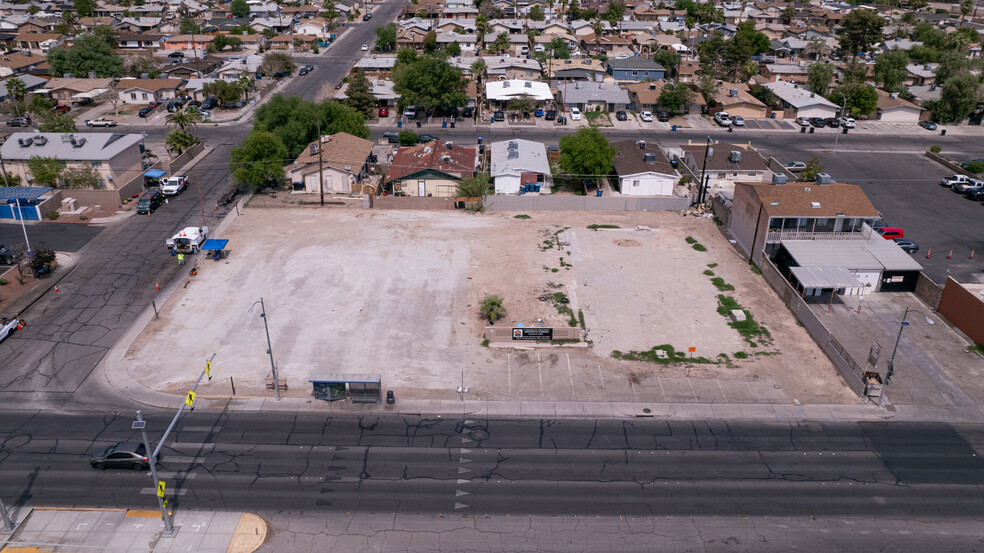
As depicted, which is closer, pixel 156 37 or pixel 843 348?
pixel 843 348

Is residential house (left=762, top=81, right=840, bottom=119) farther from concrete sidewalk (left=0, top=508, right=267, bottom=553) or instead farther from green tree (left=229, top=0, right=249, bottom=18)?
green tree (left=229, top=0, right=249, bottom=18)

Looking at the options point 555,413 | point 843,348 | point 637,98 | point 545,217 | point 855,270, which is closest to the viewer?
point 555,413

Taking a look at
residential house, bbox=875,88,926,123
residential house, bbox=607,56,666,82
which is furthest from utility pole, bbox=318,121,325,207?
residential house, bbox=875,88,926,123

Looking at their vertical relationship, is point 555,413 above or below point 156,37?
below

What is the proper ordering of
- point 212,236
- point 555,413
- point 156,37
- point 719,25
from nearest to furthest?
point 555,413, point 212,236, point 156,37, point 719,25

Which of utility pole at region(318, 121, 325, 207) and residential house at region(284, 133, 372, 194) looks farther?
residential house at region(284, 133, 372, 194)

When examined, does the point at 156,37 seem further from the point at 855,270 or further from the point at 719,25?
the point at 855,270

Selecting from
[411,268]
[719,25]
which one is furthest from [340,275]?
[719,25]
